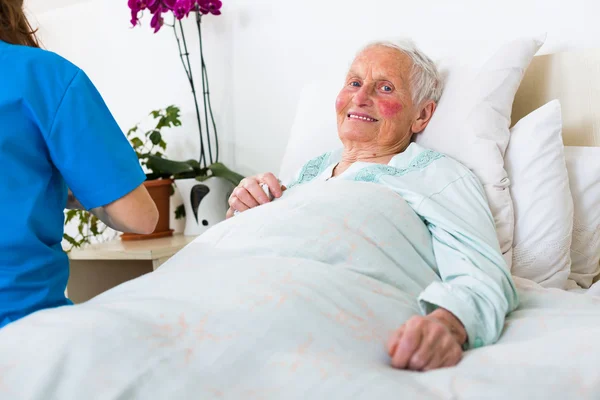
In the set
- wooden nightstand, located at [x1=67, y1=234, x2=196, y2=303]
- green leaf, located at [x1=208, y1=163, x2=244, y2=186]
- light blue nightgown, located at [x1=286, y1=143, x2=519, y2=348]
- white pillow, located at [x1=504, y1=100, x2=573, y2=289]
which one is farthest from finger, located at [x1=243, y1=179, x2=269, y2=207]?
green leaf, located at [x1=208, y1=163, x2=244, y2=186]

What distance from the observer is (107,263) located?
2.36m

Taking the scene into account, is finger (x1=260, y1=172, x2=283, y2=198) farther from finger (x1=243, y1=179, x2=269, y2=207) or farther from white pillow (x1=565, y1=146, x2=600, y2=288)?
white pillow (x1=565, y1=146, x2=600, y2=288)

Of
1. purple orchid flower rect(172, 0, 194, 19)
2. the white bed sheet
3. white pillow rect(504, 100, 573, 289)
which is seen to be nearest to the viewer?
the white bed sheet

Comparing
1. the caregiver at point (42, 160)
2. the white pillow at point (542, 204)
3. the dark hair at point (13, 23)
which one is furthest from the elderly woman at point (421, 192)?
the dark hair at point (13, 23)

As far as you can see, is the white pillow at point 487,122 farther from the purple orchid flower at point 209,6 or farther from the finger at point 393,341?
the purple orchid flower at point 209,6

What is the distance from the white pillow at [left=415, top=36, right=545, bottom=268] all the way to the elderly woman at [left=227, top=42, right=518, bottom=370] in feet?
0.13

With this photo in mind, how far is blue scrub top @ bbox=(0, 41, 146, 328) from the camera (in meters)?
0.98

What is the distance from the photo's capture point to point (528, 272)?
4.55 ft

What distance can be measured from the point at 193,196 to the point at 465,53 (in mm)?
1051

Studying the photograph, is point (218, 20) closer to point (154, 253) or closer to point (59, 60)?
point (154, 253)

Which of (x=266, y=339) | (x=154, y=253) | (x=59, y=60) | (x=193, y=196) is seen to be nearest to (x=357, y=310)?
(x=266, y=339)

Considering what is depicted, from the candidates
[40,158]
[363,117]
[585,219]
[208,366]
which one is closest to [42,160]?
[40,158]

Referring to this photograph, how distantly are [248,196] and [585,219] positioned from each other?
75cm

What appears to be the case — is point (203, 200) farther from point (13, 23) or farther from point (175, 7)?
point (13, 23)
